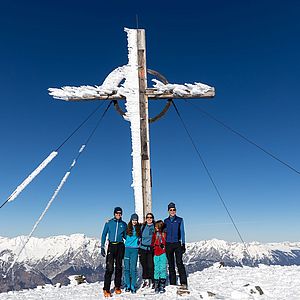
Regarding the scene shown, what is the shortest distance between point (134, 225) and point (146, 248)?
2.41ft

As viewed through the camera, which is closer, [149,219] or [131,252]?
[131,252]

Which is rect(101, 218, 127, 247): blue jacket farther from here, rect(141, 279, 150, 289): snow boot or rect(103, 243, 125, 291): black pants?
rect(141, 279, 150, 289): snow boot

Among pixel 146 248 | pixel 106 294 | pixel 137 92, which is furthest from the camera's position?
pixel 137 92

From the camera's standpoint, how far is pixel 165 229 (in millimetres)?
10547

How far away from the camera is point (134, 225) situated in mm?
10688

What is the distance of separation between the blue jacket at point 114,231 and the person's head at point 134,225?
155 mm

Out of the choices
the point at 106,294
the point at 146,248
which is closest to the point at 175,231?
the point at 146,248

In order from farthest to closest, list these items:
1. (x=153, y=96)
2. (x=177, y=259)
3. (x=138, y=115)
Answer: (x=153, y=96) → (x=138, y=115) → (x=177, y=259)

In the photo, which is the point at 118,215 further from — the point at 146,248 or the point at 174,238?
the point at 174,238

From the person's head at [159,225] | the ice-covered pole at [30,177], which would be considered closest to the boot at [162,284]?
the person's head at [159,225]

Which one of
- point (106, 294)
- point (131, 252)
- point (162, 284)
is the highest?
point (131, 252)

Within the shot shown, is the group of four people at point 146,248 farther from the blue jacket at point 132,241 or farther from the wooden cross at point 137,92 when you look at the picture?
the wooden cross at point 137,92

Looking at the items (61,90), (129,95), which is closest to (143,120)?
(129,95)

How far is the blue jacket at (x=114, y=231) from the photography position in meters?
Answer: 10.2
